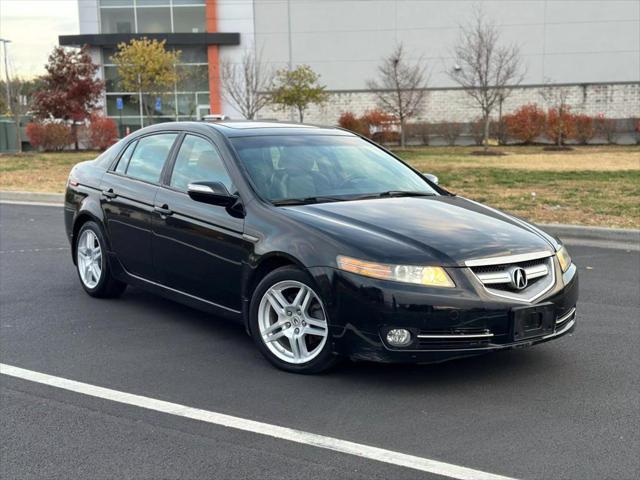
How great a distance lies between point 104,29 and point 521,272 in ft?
138

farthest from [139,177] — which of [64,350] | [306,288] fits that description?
[306,288]

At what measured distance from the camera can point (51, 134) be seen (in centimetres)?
3362

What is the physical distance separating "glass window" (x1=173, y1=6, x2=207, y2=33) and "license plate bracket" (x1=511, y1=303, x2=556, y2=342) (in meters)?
40.0

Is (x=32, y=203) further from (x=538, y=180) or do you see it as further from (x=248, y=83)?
(x=248, y=83)

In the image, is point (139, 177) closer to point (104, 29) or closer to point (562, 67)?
point (562, 67)

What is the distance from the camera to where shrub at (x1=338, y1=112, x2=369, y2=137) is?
117 feet

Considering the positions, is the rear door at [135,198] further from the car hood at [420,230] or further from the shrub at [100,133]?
the shrub at [100,133]

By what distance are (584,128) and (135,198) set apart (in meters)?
30.6

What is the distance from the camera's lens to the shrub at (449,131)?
3584cm

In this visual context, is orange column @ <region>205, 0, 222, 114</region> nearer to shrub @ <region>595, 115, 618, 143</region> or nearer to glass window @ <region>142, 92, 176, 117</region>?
glass window @ <region>142, 92, 176, 117</region>

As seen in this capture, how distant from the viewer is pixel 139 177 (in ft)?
20.2

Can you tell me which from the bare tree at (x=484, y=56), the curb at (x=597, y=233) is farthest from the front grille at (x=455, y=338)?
the bare tree at (x=484, y=56)

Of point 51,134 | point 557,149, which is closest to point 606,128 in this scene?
point 557,149

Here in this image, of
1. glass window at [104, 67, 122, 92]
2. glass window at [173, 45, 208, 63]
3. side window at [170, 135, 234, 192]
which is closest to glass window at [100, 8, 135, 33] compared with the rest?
glass window at [104, 67, 122, 92]
